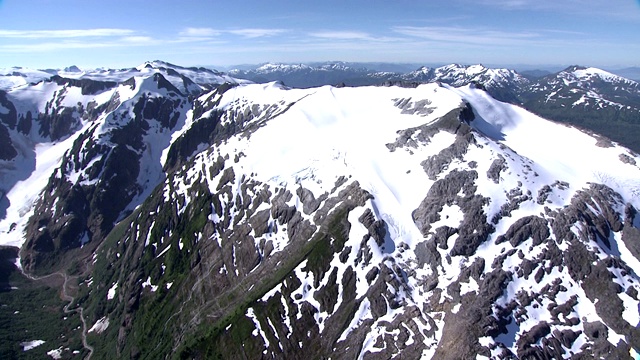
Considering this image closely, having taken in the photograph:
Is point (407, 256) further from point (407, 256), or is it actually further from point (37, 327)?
point (37, 327)

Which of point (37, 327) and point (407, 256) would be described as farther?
point (37, 327)

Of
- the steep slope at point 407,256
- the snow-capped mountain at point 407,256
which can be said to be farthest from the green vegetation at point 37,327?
the steep slope at point 407,256

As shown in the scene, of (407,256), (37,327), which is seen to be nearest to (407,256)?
(407,256)

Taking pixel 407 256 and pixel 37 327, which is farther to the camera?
pixel 37 327

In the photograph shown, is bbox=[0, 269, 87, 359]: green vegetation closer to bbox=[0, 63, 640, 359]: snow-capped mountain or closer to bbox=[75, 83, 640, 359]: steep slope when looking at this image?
bbox=[0, 63, 640, 359]: snow-capped mountain

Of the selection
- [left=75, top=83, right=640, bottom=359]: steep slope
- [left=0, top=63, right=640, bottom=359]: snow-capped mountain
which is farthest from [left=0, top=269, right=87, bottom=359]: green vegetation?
[left=75, top=83, right=640, bottom=359]: steep slope

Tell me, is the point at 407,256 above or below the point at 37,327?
above

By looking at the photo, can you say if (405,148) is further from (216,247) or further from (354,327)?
(216,247)

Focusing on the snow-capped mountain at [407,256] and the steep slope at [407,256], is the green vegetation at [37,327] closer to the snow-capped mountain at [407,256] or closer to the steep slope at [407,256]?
the snow-capped mountain at [407,256]
